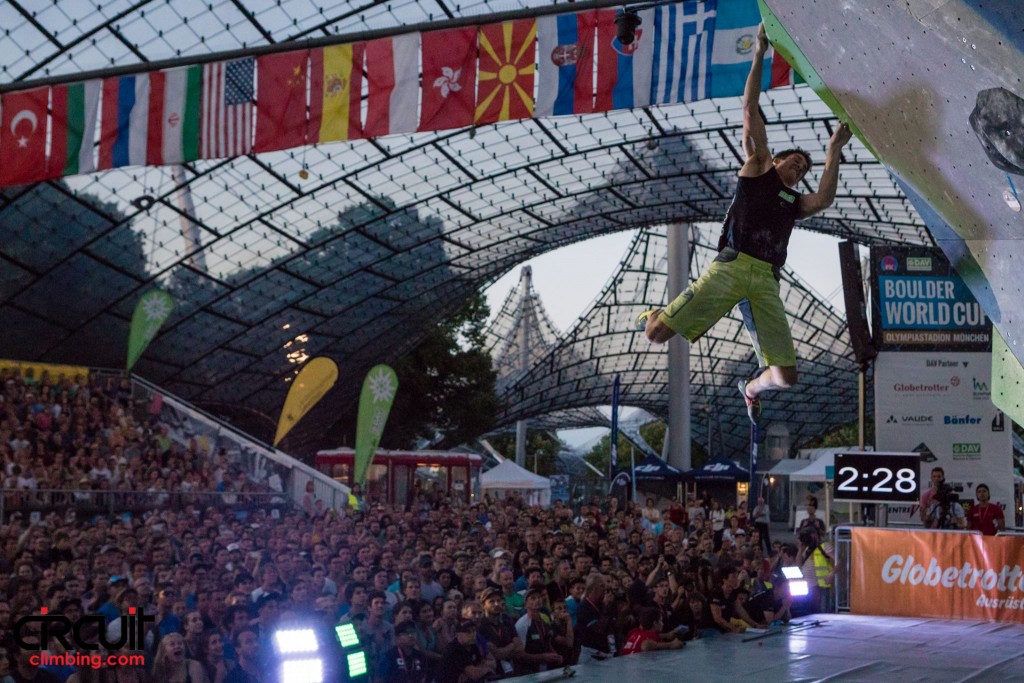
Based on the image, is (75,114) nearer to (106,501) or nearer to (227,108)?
(227,108)

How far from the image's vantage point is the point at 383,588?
11070mm

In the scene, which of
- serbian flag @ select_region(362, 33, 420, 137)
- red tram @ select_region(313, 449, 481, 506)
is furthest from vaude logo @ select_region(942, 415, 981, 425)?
red tram @ select_region(313, 449, 481, 506)

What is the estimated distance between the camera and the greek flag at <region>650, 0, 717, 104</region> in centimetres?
1338

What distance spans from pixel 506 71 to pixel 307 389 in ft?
49.0

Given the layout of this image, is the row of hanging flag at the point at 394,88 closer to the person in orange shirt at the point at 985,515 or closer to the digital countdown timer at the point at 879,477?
the digital countdown timer at the point at 879,477

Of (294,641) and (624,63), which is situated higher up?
(624,63)

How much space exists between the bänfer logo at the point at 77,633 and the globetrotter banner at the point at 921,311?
11.8 meters

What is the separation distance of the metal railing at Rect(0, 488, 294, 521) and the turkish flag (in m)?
5.69

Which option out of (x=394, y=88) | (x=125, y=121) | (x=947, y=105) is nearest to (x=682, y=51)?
(x=394, y=88)

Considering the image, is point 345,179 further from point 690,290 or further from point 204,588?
point 690,290

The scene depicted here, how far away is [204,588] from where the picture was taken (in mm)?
10117

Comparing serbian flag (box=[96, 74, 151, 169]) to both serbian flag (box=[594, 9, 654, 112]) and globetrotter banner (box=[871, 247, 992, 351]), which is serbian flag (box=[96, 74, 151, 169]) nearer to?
serbian flag (box=[594, 9, 654, 112])

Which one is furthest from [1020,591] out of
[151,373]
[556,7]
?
[151,373]

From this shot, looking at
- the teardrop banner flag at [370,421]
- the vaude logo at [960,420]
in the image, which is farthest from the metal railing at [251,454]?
the vaude logo at [960,420]
